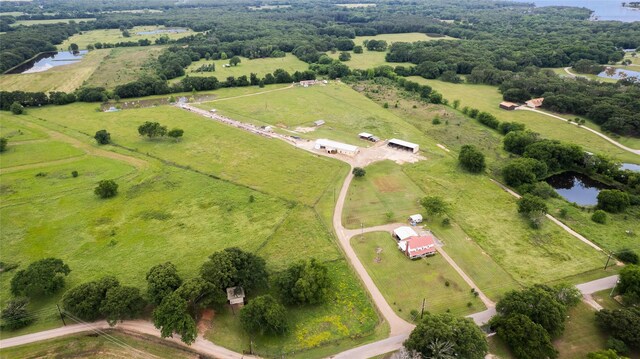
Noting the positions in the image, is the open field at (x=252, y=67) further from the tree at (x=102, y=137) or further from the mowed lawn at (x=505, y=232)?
the mowed lawn at (x=505, y=232)

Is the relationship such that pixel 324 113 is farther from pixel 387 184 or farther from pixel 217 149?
pixel 387 184

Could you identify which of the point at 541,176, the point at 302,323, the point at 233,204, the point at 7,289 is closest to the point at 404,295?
the point at 302,323

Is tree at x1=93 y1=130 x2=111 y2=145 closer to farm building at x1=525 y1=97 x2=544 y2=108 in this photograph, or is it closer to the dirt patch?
the dirt patch

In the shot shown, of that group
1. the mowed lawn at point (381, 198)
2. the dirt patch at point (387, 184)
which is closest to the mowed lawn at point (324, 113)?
the mowed lawn at point (381, 198)

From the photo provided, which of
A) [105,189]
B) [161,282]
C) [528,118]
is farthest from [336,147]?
[528,118]

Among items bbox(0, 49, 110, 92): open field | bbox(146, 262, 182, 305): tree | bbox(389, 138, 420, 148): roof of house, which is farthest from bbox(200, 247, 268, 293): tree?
bbox(0, 49, 110, 92): open field
